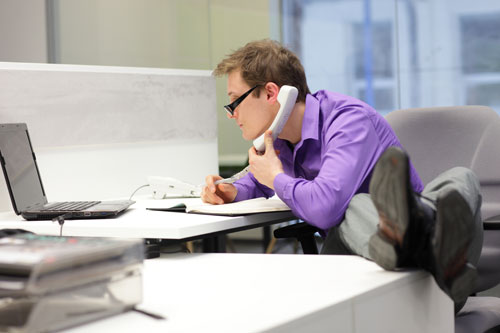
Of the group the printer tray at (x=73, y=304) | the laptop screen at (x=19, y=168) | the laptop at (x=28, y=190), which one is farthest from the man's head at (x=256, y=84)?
the printer tray at (x=73, y=304)

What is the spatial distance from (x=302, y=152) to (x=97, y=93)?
0.86 metres

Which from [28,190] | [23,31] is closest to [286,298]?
[28,190]

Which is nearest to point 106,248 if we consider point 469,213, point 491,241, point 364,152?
point 469,213

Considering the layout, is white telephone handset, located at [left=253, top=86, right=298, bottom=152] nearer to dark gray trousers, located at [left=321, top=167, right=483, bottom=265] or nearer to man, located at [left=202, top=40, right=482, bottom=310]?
man, located at [left=202, top=40, right=482, bottom=310]

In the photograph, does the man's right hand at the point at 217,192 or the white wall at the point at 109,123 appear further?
the white wall at the point at 109,123

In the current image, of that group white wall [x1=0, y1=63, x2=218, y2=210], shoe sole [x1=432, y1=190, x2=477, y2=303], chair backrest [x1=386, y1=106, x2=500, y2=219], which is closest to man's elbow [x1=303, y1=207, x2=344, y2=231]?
shoe sole [x1=432, y1=190, x2=477, y2=303]

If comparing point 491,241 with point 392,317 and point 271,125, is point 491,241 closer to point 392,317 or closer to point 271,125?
point 271,125

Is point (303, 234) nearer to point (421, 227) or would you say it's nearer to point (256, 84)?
point (256, 84)

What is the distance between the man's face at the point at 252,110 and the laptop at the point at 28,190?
386 mm

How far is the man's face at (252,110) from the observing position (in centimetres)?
174

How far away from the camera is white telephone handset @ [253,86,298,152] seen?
1663 millimetres

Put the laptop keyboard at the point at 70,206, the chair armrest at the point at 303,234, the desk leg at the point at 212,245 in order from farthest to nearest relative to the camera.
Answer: the desk leg at the point at 212,245 < the chair armrest at the point at 303,234 < the laptop keyboard at the point at 70,206

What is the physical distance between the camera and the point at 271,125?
5.55 ft

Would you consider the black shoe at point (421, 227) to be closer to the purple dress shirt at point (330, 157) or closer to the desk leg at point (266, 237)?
the purple dress shirt at point (330, 157)
